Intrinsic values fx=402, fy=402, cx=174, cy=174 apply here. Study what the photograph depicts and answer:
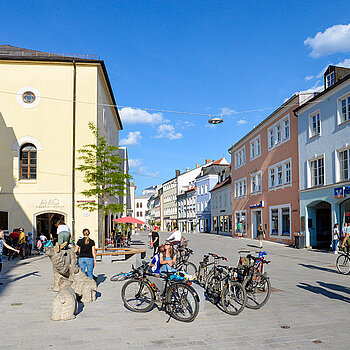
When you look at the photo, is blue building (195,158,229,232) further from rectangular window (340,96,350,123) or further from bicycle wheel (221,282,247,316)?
bicycle wheel (221,282,247,316)

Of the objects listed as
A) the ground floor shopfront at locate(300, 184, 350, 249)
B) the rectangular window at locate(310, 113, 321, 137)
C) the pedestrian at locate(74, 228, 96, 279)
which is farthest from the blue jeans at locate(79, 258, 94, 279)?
the rectangular window at locate(310, 113, 321, 137)

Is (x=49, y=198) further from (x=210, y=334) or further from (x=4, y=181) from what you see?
(x=210, y=334)

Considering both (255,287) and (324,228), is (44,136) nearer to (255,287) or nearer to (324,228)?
(324,228)

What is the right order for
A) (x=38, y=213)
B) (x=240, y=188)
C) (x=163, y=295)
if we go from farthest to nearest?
(x=240, y=188), (x=38, y=213), (x=163, y=295)

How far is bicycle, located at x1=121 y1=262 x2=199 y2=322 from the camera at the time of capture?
24.5 feet

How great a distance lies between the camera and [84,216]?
2495 cm

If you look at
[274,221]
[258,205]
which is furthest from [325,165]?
[258,205]

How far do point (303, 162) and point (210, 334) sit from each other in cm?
2251

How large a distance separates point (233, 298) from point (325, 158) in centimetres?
1840

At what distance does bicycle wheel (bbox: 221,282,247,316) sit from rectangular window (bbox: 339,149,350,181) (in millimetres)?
16426

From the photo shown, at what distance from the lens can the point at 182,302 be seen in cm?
755

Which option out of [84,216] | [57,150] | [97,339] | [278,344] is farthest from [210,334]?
[57,150]

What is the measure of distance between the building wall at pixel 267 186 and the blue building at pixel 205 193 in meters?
17.8

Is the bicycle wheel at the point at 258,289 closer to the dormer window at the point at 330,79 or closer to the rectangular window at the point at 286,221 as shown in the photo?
the dormer window at the point at 330,79
